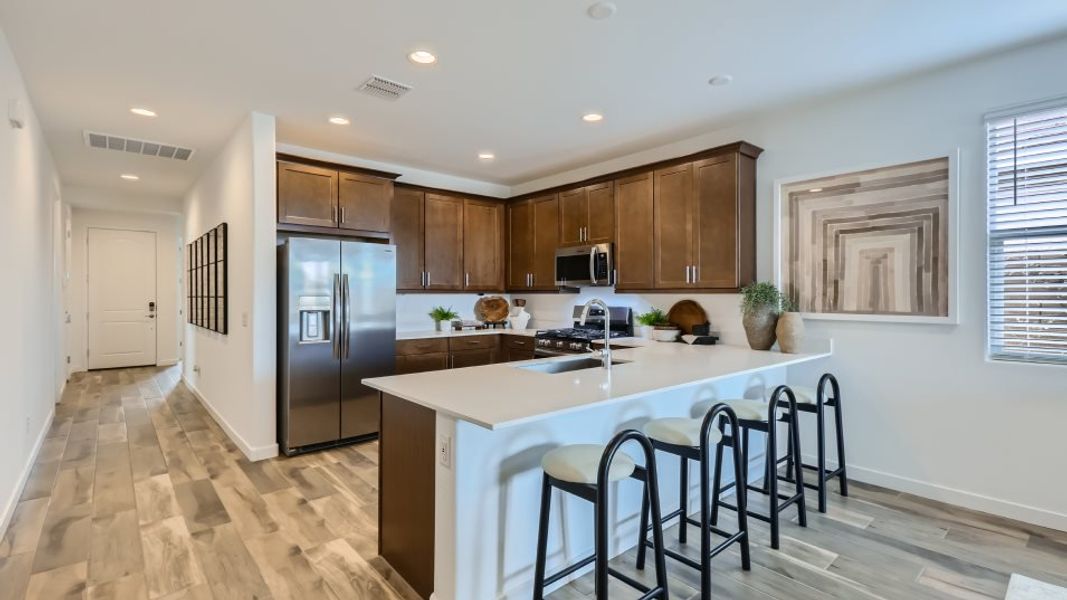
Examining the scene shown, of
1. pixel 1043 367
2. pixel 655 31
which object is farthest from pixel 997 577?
pixel 655 31

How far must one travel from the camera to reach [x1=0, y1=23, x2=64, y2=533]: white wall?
273cm

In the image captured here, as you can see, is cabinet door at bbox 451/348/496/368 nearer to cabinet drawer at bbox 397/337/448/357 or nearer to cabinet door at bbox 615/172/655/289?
cabinet drawer at bbox 397/337/448/357

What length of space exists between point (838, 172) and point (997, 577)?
2.40 metres

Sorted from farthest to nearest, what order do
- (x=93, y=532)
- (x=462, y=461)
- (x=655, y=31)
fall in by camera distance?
(x=93, y=532), (x=655, y=31), (x=462, y=461)

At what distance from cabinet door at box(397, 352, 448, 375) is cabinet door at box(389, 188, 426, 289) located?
2.53 ft

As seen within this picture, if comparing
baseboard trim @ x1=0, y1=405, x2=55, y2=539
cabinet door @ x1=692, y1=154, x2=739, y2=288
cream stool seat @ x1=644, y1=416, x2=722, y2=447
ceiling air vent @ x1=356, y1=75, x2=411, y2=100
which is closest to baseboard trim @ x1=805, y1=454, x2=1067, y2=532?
cabinet door @ x1=692, y1=154, x2=739, y2=288

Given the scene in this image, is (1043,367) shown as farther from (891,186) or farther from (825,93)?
(825,93)

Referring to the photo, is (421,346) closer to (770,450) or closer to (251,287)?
(251,287)

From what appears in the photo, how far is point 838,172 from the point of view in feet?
11.4

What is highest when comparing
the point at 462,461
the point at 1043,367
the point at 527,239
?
the point at 527,239

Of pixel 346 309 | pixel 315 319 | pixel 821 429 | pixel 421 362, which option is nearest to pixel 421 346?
pixel 421 362

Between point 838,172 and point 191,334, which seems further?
point 191,334

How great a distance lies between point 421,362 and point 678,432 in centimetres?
303

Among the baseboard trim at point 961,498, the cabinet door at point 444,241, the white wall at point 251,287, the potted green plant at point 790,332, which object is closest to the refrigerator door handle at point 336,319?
the white wall at point 251,287
